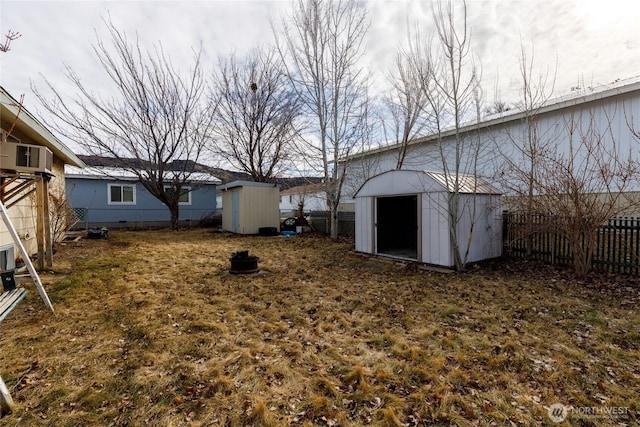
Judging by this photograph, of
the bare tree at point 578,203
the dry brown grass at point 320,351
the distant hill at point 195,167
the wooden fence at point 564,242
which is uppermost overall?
the distant hill at point 195,167

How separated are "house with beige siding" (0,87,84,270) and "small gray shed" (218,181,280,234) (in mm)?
6560

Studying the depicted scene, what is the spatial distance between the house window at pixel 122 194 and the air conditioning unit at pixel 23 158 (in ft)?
42.4

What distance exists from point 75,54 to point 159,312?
40.2ft

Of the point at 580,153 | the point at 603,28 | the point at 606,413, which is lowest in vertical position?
the point at 606,413

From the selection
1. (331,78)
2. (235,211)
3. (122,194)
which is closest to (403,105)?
(331,78)

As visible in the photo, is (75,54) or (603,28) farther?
(75,54)

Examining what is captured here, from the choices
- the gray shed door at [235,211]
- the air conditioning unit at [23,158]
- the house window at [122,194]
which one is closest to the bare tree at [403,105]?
the gray shed door at [235,211]

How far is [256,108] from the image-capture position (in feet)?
53.2

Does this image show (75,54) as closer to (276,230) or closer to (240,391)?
(276,230)

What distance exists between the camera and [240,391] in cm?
244

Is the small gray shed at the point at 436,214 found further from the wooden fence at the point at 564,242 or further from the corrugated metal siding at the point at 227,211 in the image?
the corrugated metal siding at the point at 227,211

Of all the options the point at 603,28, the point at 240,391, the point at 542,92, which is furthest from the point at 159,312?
the point at 603,28

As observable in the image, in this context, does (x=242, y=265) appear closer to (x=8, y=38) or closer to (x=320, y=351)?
(x=320, y=351)

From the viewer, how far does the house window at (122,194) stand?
54.4ft
